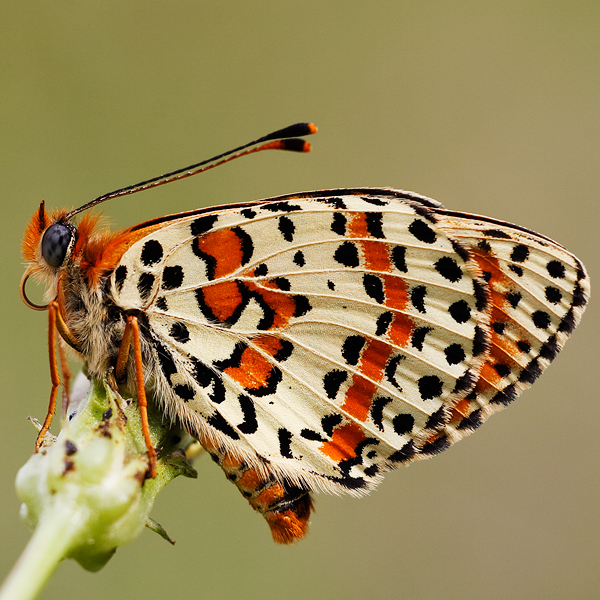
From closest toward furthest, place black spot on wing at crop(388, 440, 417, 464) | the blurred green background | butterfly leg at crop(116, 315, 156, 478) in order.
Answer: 1. butterfly leg at crop(116, 315, 156, 478)
2. black spot on wing at crop(388, 440, 417, 464)
3. the blurred green background

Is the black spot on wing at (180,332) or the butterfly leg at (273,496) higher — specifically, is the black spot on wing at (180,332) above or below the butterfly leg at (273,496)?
above

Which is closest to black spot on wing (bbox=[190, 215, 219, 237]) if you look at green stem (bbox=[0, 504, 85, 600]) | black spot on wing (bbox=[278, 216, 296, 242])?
black spot on wing (bbox=[278, 216, 296, 242])

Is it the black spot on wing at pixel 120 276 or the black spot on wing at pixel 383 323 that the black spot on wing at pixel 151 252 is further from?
the black spot on wing at pixel 383 323

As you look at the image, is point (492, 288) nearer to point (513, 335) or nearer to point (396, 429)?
point (513, 335)

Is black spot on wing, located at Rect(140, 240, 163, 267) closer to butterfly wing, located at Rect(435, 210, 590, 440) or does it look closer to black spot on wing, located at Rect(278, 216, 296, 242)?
black spot on wing, located at Rect(278, 216, 296, 242)

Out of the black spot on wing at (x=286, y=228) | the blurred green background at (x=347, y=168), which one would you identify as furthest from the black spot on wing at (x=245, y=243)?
the blurred green background at (x=347, y=168)

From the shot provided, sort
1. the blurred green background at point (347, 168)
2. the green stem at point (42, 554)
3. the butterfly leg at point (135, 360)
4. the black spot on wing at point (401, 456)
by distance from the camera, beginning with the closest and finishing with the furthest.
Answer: the green stem at point (42, 554)
the butterfly leg at point (135, 360)
the black spot on wing at point (401, 456)
the blurred green background at point (347, 168)
